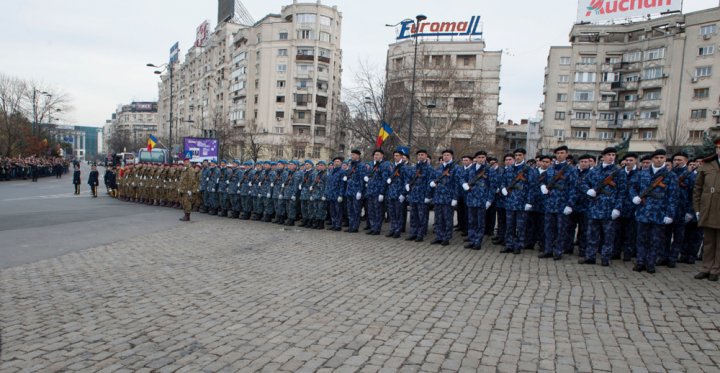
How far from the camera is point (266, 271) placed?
713 centimetres

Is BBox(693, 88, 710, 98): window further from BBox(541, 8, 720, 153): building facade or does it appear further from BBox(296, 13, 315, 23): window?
BBox(296, 13, 315, 23): window

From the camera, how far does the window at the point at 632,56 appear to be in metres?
51.9

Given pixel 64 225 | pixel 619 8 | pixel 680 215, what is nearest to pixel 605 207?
pixel 680 215

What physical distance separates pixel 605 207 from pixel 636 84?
53.4m

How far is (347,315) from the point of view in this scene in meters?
5.07

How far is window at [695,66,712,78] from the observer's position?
46.3 m

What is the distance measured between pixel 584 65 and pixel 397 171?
2090 inches

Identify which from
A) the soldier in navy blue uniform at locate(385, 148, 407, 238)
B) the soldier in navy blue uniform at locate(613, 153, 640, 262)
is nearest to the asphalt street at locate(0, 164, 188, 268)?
the soldier in navy blue uniform at locate(385, 148, 407, 238)

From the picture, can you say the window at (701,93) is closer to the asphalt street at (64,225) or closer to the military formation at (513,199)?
the military formation at (513,199)

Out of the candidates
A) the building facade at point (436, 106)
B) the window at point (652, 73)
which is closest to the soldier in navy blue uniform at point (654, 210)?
the building facade at point (436, 106)

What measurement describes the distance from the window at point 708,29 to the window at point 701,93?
5.72m

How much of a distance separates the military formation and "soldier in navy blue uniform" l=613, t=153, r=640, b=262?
0.02 m

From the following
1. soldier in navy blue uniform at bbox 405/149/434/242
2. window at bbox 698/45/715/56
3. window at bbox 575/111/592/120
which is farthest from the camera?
window at bbox 575/111/592/120

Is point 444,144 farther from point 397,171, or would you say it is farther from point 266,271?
point 266,271
